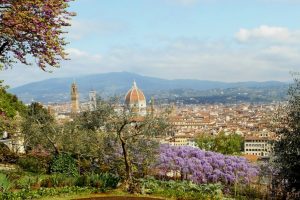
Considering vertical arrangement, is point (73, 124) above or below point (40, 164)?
above

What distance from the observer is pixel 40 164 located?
20422 millimetres

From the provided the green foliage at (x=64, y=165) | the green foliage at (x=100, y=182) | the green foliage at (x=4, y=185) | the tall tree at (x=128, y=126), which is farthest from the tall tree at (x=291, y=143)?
the green foliage at (x=64, y=165)

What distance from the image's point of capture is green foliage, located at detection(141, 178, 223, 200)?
13.9 metres

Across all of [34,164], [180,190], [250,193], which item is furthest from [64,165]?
[250,193]

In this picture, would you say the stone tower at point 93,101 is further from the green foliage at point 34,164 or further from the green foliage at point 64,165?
the green foliage at point 34,164

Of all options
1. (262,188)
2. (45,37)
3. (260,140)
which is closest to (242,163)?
(262,188)

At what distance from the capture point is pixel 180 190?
14.8 metres

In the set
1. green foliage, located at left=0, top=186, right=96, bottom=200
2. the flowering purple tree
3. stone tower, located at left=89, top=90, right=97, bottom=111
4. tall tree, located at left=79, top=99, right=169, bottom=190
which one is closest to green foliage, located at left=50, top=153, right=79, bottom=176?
tall tree, located at left=79, top=99, right=169, bottom=190

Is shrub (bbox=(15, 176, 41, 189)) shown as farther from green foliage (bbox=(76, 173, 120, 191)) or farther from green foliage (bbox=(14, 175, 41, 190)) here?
green foliage (bbox=(76, 173, 120, 191))

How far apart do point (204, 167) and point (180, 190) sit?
6.17 m

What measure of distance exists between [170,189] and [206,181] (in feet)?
19.5

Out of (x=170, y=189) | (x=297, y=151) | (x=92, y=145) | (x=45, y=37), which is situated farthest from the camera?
(x=92, y=145)

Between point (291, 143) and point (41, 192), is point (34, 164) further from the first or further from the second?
point (291, 143)

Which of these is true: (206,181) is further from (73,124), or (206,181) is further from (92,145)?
(73,124)
